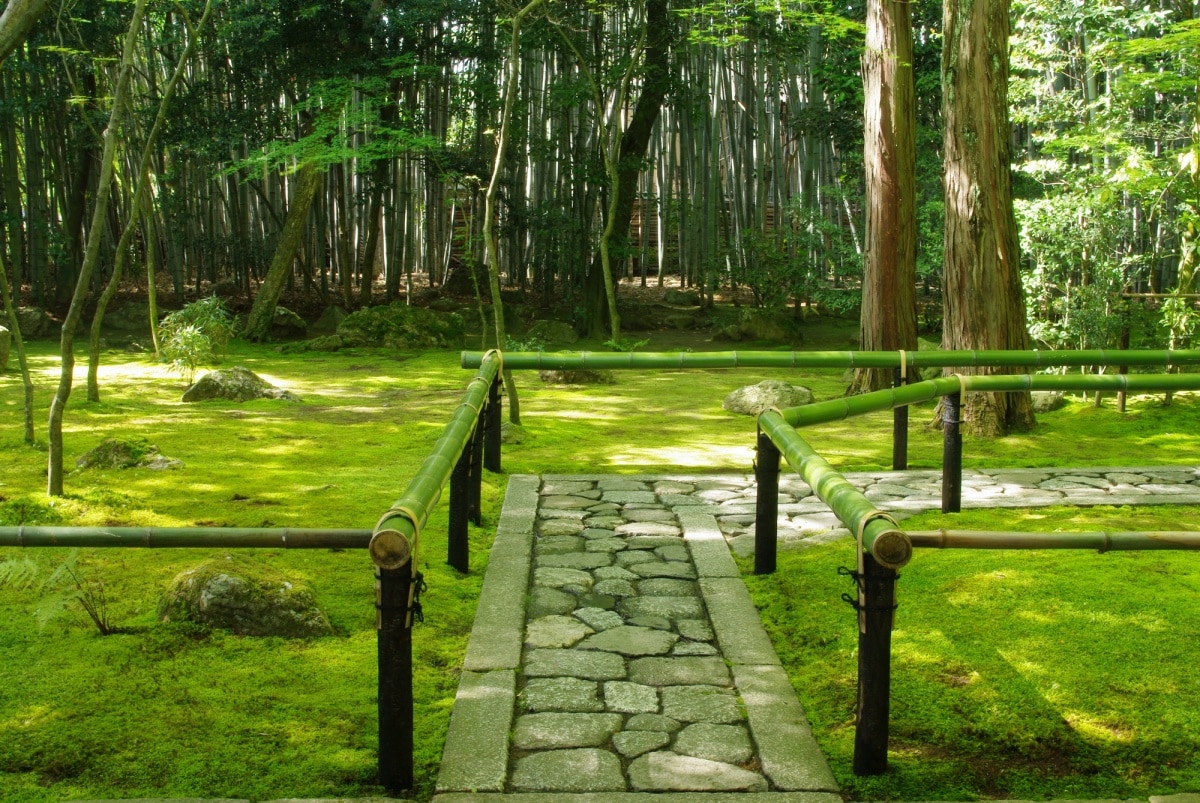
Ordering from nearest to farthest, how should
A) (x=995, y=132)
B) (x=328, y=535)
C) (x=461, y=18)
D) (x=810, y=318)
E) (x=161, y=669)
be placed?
(x=328, y=535) < (x=161, y=669) < (x=995, y=132) < (x=461, y=18) < (x=810, y=318)

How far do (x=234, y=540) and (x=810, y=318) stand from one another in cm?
1183

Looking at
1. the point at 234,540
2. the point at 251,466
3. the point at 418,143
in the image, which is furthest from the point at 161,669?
the point at 418,143

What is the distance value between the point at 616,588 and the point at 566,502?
116 centimetres

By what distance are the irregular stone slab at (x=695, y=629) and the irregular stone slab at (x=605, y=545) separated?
75cm

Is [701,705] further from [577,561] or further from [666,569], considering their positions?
[577,561]

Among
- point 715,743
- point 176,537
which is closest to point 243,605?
point 176,537

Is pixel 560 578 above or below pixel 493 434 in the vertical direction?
below

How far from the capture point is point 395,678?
2.11m

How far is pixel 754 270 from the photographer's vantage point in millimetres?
12352

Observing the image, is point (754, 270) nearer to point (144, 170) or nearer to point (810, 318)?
point (810, 318)

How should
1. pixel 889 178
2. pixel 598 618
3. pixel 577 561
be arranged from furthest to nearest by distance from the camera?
pixel 889 178 → pixel 577 561 → pixel 598 618

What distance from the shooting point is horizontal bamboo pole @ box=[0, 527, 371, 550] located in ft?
7.47

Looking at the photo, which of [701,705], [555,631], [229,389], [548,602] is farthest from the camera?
[229,389]

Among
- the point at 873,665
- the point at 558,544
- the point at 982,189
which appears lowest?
the point at 558,544
